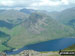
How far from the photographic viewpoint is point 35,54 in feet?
356

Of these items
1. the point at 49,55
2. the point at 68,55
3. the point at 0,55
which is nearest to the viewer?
the point at 68,55

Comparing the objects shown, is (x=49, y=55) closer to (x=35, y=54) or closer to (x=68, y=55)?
(x=35, y=54)

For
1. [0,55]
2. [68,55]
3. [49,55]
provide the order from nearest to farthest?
[68,55] → [0,55] → [49,55]

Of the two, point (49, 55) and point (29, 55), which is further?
point (49, 55)

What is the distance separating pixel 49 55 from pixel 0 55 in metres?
30.0

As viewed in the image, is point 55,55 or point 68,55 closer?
point 68,55

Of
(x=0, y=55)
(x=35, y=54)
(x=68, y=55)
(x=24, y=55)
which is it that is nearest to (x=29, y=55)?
(x=24, y=55)

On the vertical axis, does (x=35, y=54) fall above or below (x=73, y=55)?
above

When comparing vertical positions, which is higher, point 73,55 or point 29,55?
point 29,55

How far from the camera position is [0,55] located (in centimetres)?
9888

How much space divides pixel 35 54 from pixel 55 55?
1276 centimetres

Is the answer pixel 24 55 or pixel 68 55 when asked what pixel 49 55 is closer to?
pixel 24 55

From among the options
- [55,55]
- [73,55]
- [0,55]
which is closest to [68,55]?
[73,55]

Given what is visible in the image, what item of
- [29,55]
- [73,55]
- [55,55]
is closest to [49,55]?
[55,55]
